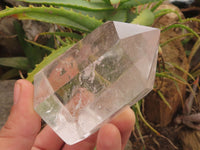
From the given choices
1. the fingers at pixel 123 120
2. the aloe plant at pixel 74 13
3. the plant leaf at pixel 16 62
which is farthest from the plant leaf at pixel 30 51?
the fingers at pixel 123 120

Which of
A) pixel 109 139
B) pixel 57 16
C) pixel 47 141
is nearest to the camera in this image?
pixel 109 139

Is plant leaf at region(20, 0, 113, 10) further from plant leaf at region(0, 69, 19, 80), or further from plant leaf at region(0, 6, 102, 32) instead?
plant leaf at region(0, 69, 19, 80)

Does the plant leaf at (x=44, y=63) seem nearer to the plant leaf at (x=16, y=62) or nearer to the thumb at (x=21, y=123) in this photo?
the thumb at (x=21, y=123)

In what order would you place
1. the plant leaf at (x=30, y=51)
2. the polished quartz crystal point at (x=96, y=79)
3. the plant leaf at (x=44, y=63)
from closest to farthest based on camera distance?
the polished quartz crystal point at (x=96, y=79), the plant leaf at (x=44, y=63), the plant leaf at (x=30, y=51)

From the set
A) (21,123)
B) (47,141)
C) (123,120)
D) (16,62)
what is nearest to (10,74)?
(16,62)

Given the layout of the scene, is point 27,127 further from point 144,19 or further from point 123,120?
point 144,19

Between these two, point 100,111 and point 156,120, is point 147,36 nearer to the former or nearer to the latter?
point 100,111
